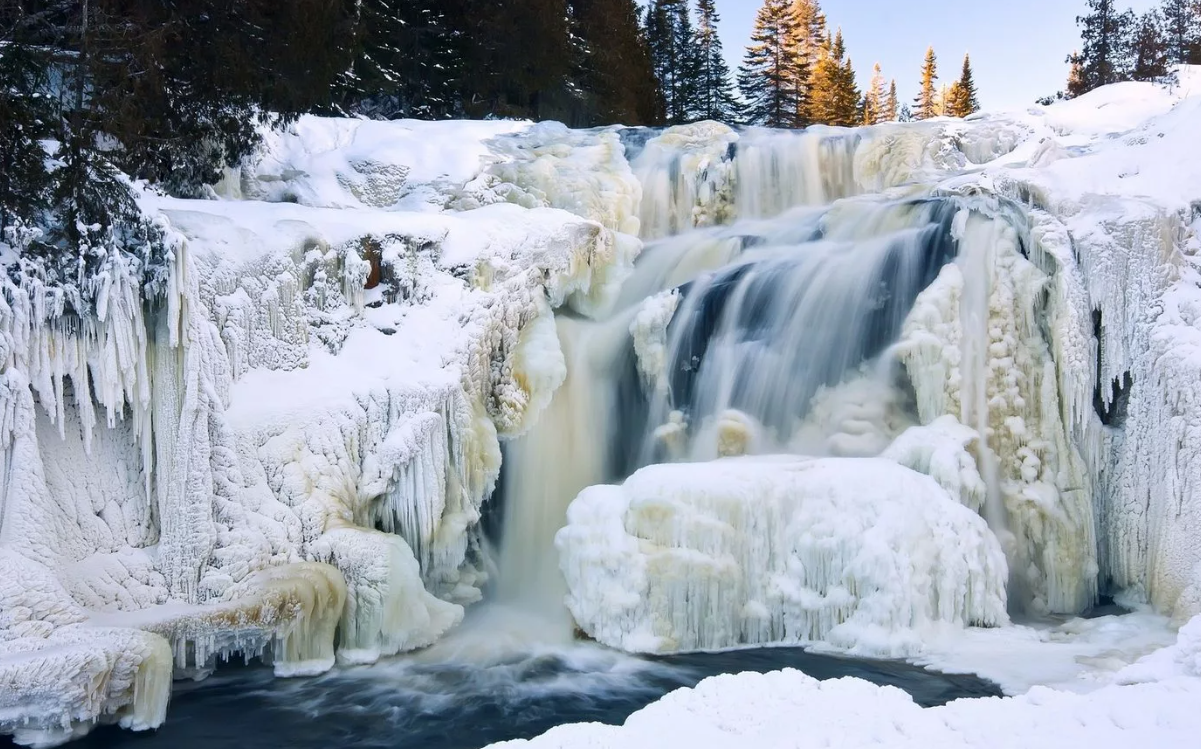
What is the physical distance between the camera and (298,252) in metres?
7.88

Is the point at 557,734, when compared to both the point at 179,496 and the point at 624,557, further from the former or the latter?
the point at 179,496

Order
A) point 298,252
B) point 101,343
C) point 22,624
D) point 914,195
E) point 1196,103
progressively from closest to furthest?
point 22,624, point 101,343, point 298,252, point 1196,103, point 914,195

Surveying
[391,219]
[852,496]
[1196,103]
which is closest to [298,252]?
[391,219]

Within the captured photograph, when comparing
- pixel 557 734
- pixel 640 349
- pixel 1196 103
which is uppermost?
pixel 1196 103

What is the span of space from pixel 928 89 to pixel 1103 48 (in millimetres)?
25837

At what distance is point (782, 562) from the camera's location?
7.00 m

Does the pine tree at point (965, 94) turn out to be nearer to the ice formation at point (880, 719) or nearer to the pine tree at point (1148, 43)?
the pine tree at point (1148, 43)

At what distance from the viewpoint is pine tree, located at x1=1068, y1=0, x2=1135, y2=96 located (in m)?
22.6

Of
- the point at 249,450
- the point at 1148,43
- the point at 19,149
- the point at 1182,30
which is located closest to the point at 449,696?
the point at 249,450

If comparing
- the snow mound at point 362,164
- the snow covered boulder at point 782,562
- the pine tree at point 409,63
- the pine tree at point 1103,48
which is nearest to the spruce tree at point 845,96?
the pine tree at point 1103,48

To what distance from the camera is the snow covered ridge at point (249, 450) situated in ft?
19.9

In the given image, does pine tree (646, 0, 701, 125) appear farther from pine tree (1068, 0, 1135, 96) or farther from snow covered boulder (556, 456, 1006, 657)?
snow covered boulder (556, 456, 1006, 657)

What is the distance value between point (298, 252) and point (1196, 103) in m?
9.28

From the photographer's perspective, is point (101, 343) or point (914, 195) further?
point (914, 195)
